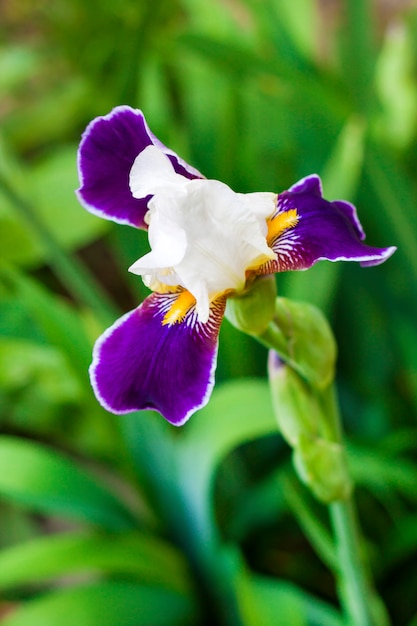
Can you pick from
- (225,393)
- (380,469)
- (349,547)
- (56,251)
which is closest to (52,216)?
(56,251)

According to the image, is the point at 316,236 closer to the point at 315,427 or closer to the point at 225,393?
the point at 315,427

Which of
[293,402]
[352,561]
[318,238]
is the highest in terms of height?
[318,238]

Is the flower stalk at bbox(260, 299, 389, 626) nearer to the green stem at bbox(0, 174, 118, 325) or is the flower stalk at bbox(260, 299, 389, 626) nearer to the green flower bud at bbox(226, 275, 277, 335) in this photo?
the green flower bud at bbox(226, 275, 277, 335)

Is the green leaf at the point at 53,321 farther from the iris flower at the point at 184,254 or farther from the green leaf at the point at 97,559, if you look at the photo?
the iris flower at the point at 184,254

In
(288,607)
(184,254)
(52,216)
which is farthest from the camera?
(52,216)

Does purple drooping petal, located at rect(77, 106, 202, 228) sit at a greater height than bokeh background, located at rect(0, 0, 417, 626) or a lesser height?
greater

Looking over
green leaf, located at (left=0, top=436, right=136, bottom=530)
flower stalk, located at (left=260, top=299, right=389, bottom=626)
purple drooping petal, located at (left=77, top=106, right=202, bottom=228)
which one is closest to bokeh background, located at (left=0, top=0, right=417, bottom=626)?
green leaf, located at (left=0, top=436, right=136, bottom=530)

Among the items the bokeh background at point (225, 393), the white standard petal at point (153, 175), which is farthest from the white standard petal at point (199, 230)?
the bokeh background at point (225, 393)
